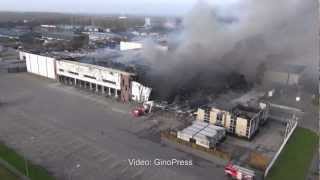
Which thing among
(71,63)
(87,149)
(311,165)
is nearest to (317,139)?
(311,165)

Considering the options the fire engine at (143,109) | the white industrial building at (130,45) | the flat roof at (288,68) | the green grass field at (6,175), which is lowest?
the green grass field at (6,175)

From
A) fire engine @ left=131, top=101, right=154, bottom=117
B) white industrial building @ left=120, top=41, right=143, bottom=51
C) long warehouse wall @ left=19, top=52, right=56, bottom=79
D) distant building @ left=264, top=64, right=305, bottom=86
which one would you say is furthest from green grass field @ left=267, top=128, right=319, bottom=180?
white industrial building @ left=120, top=41, right=143, bottom=51

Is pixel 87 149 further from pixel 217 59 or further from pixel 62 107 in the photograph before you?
pixel 217 59

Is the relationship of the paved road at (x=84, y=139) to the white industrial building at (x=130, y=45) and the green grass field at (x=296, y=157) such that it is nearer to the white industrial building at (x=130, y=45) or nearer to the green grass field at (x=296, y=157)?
the green grass field at (x=296, y=157)

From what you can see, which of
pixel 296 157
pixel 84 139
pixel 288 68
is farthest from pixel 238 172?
pixel 288 68

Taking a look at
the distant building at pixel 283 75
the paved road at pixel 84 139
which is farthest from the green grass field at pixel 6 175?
the distant building at pixel 283 75

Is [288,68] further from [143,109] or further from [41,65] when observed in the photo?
[41,65]
